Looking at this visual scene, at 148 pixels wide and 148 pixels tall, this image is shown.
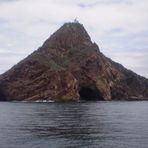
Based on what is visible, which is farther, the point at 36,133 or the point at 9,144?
the point at 36,133

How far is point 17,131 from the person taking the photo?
84375 mm

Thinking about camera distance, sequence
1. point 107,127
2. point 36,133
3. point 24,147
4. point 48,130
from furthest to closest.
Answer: point 107,127 < point 48,130 < point 36,133 < point 24,147

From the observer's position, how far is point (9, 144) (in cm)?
6769

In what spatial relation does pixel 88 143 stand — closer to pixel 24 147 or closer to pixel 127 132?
pixel 24 147

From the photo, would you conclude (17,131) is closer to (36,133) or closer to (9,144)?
(36,133)

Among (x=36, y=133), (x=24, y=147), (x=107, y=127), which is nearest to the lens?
(x=24, y=147)

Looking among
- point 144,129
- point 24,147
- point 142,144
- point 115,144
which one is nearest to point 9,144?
point 24,147

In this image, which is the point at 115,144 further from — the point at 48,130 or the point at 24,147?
the point at 48,130

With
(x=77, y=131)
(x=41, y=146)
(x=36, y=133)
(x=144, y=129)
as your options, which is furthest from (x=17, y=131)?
(x=144, y=129)

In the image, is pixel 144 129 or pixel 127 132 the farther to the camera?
pixel 144 129

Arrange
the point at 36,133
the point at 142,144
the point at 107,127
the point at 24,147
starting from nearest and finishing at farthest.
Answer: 1. the point at 24,147
2. the point at 142,144
3. the point at 36,133
4. the point at 107,127

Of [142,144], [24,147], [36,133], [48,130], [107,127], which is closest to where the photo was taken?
[24,147]

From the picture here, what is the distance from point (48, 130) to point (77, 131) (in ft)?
19.5

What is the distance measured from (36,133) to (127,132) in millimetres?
17836
